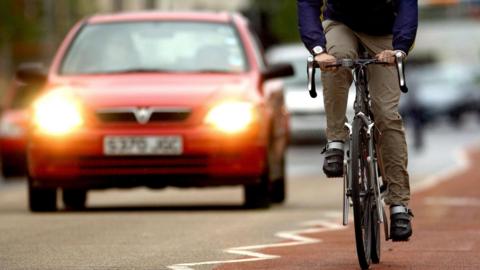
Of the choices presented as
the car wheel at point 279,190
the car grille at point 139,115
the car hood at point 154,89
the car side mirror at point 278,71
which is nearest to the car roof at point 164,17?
the car side mirror at point 278,71

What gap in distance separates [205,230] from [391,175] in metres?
2.75

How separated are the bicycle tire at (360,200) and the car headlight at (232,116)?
4.92 meters

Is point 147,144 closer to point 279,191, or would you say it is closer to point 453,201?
point 279,191

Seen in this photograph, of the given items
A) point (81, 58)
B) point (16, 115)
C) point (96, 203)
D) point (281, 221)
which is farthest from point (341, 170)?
point (16, 115)

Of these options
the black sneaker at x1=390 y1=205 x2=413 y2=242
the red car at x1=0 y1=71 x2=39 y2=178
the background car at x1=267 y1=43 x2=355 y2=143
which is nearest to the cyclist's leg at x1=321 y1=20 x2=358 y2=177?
the black sneaker at x1=390 y1=205 x2=413 y2=242

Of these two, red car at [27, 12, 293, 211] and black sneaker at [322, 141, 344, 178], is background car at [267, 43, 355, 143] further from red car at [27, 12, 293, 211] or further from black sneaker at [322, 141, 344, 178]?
black sneaker at [322, 141, 344, 178]

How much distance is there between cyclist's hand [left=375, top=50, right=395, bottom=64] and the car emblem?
493 cm

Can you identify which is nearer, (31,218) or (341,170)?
(341,170)

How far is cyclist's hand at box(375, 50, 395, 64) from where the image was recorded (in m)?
8.80

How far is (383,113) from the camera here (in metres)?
8.95

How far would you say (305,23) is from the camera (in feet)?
29.2

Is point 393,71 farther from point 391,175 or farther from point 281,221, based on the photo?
point 281,221

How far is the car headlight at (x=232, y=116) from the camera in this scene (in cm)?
1359

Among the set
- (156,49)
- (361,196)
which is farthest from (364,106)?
(156,49)
